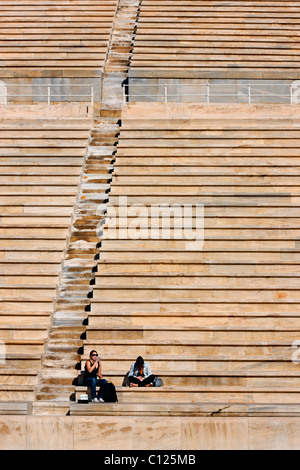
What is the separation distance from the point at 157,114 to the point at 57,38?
539cm

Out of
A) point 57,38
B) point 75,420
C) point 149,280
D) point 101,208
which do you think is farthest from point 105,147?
point 75,420

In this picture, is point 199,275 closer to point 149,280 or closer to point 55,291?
point 149,280

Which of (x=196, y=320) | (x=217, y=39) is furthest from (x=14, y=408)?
(x=217, y=39)

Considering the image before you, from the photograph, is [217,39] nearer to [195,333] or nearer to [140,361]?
[195,333]

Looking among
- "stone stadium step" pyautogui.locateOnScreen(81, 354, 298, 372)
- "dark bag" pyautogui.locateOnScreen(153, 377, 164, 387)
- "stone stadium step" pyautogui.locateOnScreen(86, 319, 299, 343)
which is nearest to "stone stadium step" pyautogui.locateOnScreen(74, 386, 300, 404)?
"dark bag" pyautogui.locateOnScreen(153, 377, 164, 387)

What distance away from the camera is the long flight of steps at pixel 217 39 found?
2038cm

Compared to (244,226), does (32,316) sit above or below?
below

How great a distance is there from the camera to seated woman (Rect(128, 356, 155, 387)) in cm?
1141

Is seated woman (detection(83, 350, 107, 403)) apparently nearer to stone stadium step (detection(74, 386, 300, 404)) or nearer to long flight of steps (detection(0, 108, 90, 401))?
stone stadium step (detection(74, 386, 300, 404))

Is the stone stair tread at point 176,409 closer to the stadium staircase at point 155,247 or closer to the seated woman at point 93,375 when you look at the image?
the stadium staircase at point 155,247

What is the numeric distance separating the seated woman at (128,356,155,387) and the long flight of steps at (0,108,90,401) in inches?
60.6

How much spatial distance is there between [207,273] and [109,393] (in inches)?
139

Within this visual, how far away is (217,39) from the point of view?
22.0 metres

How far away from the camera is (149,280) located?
13719 millimetres
